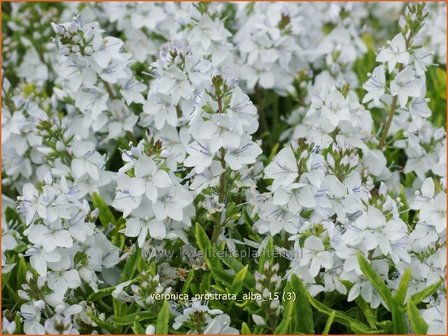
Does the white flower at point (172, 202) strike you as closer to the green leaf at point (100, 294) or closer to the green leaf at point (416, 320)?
the green leaf at point (100, 294)

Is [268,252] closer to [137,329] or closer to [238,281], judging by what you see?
[238,281]

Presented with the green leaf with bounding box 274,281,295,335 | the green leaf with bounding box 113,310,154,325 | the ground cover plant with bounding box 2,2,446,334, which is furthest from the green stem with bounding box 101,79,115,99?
the green leaf with bounding box 274,281,295,335

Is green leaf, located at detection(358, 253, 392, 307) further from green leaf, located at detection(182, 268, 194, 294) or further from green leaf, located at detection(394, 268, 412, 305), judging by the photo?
green leaf, located at detection(182, 268, 194, 294)

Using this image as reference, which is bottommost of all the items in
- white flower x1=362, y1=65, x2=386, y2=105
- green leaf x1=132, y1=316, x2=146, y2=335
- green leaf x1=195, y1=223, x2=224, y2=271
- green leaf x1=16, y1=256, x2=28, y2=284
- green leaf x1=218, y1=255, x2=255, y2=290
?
green leaf x1=16, y1=256, x2=28, y2=284

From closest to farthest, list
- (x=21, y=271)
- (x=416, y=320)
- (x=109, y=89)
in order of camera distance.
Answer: (x=416, y=320), (x=21, y=271), (x=109, y=89)

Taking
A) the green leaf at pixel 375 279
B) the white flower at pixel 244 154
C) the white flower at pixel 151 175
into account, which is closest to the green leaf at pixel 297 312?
the green leaf at pixel 375 279

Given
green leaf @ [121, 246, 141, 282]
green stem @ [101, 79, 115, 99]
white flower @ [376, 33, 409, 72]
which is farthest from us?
green stem @ [101, 79, 115, 99]

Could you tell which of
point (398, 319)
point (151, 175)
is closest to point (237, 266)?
point (151, 175)
